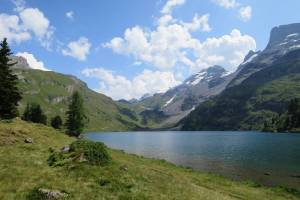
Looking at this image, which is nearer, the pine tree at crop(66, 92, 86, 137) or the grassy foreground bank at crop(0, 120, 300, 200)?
the grassy foreground bank at crop(0, 120, 300, 200)

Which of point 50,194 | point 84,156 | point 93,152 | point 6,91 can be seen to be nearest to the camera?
point 50,194

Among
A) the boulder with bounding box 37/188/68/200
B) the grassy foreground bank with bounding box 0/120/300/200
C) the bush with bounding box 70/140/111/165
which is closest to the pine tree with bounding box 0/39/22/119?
the grassy foreground bank with bounding box 0/120/300/200

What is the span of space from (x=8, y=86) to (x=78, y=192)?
40060 mm

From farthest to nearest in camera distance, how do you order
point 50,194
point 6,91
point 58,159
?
point 6,91, point 58,159, point 50,194

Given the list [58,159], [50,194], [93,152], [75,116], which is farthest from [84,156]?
[75,116]

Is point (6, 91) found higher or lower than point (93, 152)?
higher

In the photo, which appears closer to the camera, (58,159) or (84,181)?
(84,181)

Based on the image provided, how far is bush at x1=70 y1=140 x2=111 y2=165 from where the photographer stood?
100 feet

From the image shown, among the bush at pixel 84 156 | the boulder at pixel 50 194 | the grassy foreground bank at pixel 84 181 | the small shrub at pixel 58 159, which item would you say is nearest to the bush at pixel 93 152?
the bush at pixel 84 156

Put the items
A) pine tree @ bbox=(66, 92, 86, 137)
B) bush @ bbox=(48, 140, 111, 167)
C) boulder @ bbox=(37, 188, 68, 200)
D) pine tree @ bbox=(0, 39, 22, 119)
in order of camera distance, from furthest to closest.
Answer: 1. pine tree @ bbox=(66, 92, 86, 137)
2. pine tree @ bbox=(0, 39, 22, 119)
3. bush @ bbox=(48, 140, 111, 167)
4. boulder @ bbox=(37, 188, 68, 200)

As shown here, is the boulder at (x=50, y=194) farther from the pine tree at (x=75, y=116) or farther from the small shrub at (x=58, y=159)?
the pine tree at (x=75, y=116)

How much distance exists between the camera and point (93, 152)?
3142 cm

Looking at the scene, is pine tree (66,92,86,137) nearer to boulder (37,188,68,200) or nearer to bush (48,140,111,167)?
bush (48,140,111,167)

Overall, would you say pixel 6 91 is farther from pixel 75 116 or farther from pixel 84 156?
pixel 75 116
